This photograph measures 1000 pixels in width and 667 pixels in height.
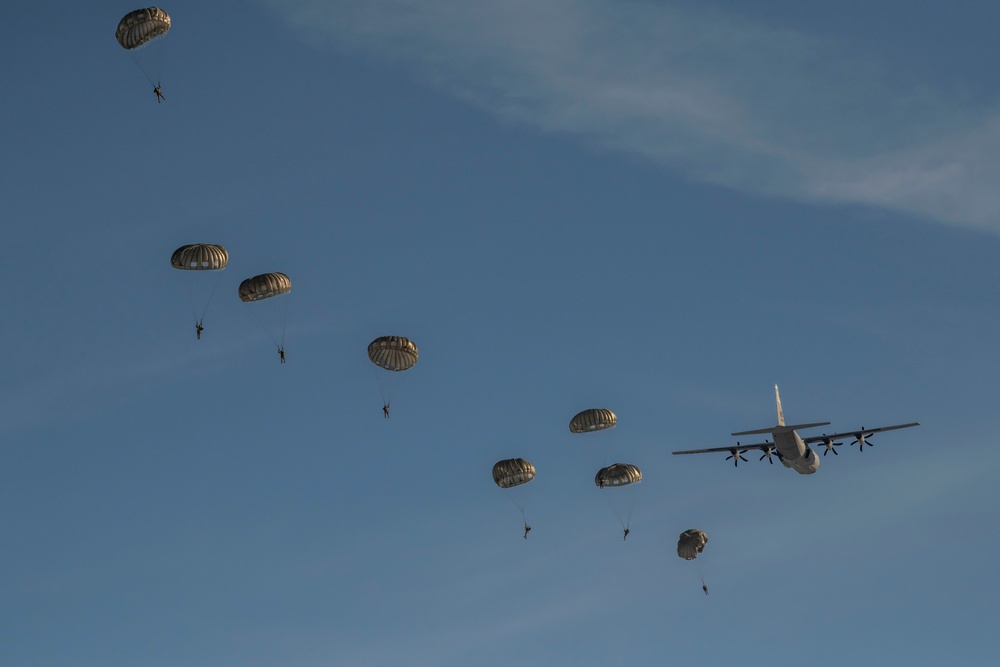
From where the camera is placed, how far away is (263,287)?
318 feet

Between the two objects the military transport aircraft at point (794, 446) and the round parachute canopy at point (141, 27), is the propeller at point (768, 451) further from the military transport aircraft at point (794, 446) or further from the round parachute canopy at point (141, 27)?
the round parachute canopy at point (141, 27)

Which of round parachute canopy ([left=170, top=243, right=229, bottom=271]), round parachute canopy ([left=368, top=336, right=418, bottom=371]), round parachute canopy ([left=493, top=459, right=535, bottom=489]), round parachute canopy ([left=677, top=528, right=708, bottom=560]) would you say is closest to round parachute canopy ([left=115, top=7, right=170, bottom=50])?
round parachute canopy ([left=170, top=243, right=229, bottom=271])

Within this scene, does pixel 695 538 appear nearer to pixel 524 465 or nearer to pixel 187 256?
pixel 524 465

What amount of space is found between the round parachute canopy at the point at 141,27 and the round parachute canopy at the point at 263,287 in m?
20.7

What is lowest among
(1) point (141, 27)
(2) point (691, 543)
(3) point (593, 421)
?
(2) point (691, 543)

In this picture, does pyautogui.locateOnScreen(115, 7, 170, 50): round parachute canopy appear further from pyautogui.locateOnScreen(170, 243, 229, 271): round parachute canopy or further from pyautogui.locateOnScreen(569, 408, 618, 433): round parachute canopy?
pyautogui.locateOnScreen(569, 408, 618, 433): round parachute canopy

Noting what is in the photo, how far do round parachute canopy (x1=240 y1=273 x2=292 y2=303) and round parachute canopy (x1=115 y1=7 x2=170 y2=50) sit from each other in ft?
67.9

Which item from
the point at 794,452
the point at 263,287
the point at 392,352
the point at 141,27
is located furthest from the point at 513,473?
the point at 141,27

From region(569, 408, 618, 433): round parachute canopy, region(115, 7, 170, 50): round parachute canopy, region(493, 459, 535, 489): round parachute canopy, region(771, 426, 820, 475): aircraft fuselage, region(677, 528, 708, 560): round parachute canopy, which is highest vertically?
region(115, 7, 170, 50): round parachute canopy

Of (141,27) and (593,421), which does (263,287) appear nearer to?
(141,27)

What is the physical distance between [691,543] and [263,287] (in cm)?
4736

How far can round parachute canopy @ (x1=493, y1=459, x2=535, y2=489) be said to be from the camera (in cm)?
10544

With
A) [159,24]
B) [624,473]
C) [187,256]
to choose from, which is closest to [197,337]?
[187,256]

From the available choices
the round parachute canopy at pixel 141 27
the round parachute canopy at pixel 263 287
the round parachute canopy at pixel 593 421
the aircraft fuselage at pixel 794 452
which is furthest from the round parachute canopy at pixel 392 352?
the aircraft fuselage at pixel 794 452
